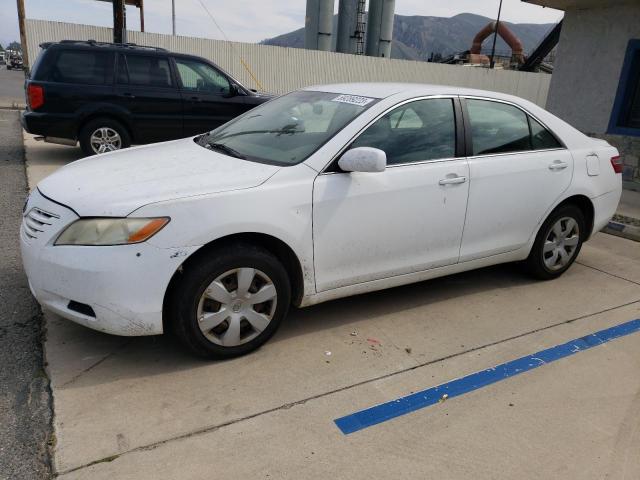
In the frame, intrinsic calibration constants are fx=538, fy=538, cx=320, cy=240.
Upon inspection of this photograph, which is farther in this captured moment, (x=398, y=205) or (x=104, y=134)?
(x=104, y=134)

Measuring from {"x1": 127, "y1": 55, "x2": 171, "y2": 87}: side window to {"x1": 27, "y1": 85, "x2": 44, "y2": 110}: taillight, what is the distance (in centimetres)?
133

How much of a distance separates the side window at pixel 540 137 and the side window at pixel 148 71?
6530mm

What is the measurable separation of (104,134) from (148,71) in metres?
1.26

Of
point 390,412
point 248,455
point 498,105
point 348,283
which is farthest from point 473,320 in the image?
point 248,455

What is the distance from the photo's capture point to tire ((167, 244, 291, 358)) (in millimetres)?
2879

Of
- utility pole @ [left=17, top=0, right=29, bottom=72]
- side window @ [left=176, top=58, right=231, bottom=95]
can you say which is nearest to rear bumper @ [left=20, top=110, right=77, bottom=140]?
side window @ [left=176, top=58, right=231, bottom=95]

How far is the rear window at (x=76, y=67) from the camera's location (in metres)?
8.22

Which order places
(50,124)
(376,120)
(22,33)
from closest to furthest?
1. (376,120)
2. (50,124)
3. (22,33)

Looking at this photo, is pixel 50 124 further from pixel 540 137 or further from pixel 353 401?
pixel 353 401

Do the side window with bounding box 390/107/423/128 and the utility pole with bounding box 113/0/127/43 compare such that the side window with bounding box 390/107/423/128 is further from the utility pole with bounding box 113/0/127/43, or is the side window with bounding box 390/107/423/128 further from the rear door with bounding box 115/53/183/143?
the utility pole with bounding box 113/0/127/43

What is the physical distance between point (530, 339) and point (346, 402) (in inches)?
59.8

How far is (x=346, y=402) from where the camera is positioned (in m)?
2.83

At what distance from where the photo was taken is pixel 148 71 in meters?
8.83

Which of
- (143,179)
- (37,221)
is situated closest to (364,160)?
(143,179)
